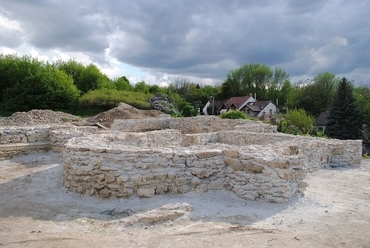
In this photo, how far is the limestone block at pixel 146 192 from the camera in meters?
6.02

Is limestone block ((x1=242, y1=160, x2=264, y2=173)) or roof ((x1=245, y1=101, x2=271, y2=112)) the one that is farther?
roof ((x1=245, y1=101, x2=271, y2=112))

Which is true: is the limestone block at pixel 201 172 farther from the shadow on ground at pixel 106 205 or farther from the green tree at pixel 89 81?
the green tree at pixel 89 81

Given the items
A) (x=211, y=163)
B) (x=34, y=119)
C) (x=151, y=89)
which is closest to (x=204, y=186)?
(x=211, y=163)

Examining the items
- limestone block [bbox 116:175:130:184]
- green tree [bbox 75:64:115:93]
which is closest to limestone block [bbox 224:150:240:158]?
limestone block [bbox 116:175:130:184]

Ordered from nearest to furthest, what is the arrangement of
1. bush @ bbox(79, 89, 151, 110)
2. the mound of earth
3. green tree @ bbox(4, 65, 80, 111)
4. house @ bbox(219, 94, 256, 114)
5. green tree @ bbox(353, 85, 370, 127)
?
the mound of earth → green tree @ bbox(4, 65, 80, 111) → bush @ bbox(79, 89, 151, 110) → green tree @ bbox(353, 85, 370, 127) → house @ bbox(219, 94, 256, 114)

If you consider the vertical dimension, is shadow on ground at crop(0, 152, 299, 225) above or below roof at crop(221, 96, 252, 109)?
below

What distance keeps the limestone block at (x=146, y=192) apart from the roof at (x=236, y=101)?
40.0 metres

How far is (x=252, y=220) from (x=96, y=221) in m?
2.65

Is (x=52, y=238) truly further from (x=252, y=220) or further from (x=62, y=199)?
(x=252, y=220)

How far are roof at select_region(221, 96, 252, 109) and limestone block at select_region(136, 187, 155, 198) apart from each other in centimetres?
3997

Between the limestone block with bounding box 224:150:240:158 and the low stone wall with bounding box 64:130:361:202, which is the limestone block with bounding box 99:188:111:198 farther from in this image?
the limestone block with bounding box 224:150:240:158

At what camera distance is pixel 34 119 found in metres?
19.1

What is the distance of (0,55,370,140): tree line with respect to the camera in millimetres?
27375

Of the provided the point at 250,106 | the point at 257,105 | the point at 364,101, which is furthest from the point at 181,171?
the point at 257,105
